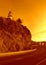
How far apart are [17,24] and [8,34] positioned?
0.68 meters

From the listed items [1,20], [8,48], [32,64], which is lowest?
[32,64]

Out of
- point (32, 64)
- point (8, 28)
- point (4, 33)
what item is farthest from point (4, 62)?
point (8, 28)

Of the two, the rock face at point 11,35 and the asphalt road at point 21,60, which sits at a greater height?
the rock face at point 11,35

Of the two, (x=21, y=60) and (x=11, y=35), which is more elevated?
(x=11, y=35)

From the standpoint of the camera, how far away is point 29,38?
5.39 m

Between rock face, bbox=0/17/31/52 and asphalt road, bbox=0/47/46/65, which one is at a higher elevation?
rock face, bbox=0/17/31/52

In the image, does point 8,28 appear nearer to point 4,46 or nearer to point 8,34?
point 8,34

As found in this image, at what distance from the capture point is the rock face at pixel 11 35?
12.8 feet

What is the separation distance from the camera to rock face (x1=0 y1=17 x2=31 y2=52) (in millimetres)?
3900

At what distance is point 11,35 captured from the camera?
4375mm

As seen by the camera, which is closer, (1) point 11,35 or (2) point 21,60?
(2) point 21,60

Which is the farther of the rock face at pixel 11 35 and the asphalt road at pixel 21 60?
the rock face at pixel 11 35

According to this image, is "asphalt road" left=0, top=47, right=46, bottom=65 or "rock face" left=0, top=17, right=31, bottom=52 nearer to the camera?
"asphalt road" left=0, top=47, right=46, bottom=65

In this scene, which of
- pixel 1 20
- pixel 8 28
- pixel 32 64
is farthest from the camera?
pixel 8 28
